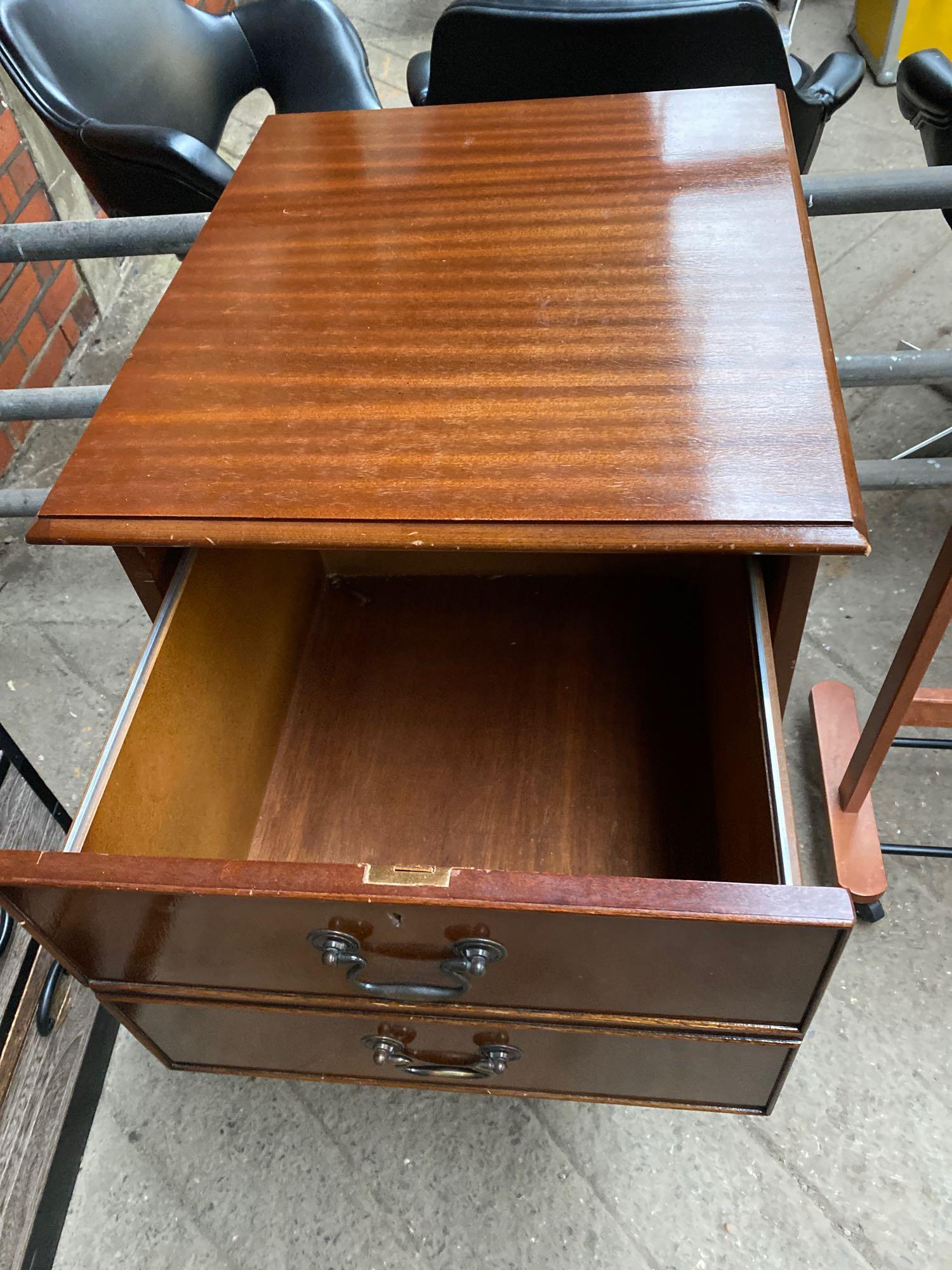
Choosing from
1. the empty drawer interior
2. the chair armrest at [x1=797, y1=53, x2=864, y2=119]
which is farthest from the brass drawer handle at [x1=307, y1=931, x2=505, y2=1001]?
the chair armrest at [x1=797, y1=53, x2=864, y2=119]

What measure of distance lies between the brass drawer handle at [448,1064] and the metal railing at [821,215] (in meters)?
0.83

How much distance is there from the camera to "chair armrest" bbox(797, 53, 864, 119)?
5.31 ft

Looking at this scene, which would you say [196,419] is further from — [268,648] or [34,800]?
[34,800]

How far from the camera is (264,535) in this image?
26.9 inches

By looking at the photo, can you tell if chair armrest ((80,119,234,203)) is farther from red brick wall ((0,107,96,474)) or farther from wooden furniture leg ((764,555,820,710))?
wooden furniture leg ((764,555,820,710))

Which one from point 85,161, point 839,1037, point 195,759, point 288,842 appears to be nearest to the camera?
point 195,759

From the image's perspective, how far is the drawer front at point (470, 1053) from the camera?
74cm

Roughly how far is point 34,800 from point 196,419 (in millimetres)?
514

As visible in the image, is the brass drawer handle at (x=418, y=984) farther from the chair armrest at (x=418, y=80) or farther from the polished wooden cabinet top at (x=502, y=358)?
the chair armrest at (x=418, y=80)

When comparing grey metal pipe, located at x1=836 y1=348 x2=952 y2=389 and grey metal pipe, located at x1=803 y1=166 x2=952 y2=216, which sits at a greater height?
grey metal pipe, located at x1=803 y1=166 x2=952 y2=216

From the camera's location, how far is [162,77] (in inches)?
66.9

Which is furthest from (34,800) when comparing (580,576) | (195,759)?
(580,576)

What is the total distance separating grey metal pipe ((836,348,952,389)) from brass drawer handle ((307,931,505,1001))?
0.95 meters

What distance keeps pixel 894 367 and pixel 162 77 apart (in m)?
1.34
